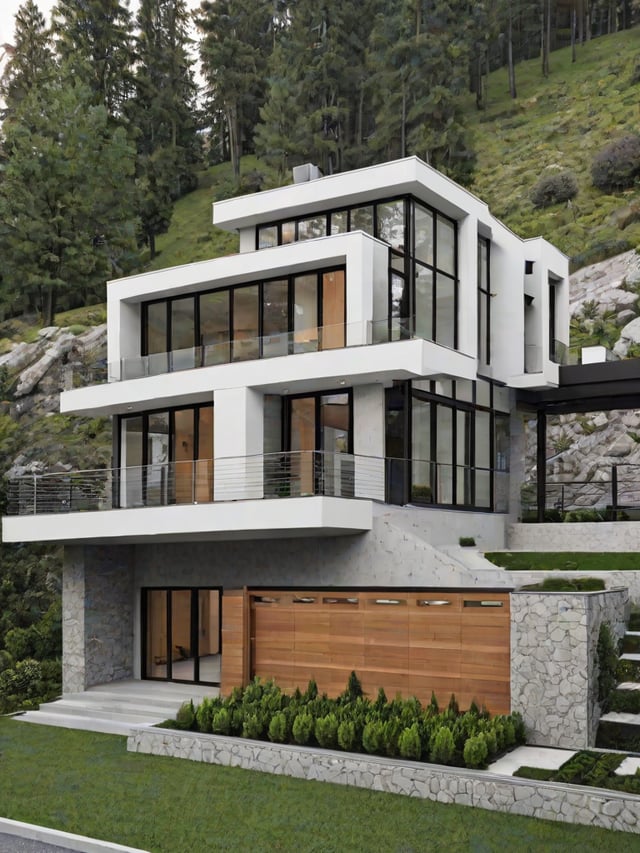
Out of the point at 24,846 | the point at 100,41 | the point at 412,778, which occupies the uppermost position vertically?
the point at 100,41

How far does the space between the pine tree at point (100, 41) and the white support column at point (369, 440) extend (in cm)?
5177

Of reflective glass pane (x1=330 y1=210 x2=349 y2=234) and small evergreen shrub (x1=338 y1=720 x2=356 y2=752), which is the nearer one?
small evergreen shrub (x1=338 y1=720 x2=356 y2=752)

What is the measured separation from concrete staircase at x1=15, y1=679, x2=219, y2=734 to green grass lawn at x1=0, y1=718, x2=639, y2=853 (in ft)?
10.3

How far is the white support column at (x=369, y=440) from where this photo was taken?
21125 mm

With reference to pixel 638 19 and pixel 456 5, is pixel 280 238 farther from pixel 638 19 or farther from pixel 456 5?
pixel 638 19

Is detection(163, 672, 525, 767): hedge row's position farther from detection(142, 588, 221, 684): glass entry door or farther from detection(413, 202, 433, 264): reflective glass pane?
detection(413, 202, 433, 264): reflective glass pane

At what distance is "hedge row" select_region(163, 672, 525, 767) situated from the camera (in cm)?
1382

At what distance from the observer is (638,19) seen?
246ft

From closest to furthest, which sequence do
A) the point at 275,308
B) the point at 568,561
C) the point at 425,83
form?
1. the point at 568,561
2. the point at 275,308
3. the point at 425,83

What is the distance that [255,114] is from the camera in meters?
72.8

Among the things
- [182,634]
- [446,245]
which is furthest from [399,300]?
[182,634]

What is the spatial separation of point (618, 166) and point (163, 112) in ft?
111

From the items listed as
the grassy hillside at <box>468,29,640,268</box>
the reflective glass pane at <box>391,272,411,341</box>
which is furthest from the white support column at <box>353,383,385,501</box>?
the grassy hillside at <box>468,29,640,268</box>

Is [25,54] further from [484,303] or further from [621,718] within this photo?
[621,718]
